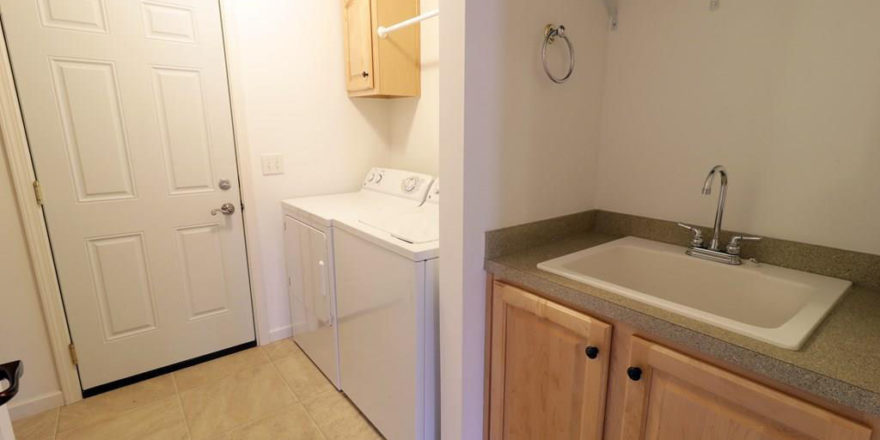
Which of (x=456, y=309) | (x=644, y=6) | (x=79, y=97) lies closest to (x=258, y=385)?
(x=456, y=309)

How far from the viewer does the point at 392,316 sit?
1.48m

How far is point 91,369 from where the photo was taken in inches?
78.9

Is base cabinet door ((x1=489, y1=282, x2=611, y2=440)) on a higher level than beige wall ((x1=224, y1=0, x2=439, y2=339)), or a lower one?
lower

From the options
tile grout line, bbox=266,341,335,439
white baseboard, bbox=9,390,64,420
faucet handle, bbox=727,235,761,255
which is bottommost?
tile grout line, bbox=266,341,335,439

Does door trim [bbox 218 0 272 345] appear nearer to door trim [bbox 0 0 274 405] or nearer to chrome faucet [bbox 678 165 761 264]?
door trim [bbox 0 0 274 405]

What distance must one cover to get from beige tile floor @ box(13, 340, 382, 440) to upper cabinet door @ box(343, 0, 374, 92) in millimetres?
1680

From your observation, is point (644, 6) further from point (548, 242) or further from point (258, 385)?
point (258, 385)

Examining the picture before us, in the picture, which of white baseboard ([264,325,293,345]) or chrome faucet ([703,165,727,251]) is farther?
white baseboard ([264,325,293,345])

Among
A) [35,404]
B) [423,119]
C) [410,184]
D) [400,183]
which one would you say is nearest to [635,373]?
[410,184]

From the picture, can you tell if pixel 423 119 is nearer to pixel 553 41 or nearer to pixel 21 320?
pixel 553 41

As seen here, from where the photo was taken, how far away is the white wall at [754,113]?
103cm

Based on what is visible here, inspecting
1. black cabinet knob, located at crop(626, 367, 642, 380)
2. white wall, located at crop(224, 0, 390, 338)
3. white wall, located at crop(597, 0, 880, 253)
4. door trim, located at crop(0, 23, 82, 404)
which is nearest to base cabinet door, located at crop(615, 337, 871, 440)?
black cabinet knob, located at crop(626, 367, 642, 380)

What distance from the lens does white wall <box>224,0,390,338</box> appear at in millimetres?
2191

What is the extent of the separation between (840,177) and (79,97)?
2.83 m
